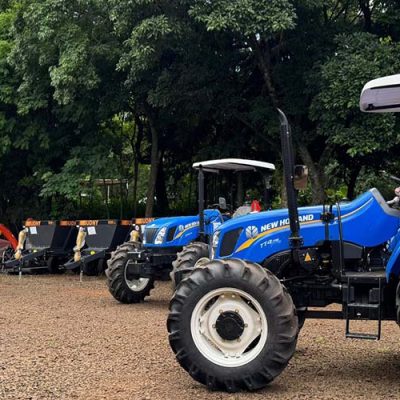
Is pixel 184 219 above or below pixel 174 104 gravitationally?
below

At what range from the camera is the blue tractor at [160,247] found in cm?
1232

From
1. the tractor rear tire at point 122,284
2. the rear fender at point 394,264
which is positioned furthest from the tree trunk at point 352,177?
the rear fender at point 394,264

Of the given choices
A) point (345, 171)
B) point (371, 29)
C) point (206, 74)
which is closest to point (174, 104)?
point (206, 74)

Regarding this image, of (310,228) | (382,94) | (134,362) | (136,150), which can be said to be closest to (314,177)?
(136,150)

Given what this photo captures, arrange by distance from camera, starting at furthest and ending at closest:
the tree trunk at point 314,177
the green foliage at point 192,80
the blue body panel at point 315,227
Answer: the tree trunk at point 314,177 → the green foliage at point 192,80 → the blue body panel at point 315,227

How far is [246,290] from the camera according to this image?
6.05 meters

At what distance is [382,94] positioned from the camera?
6016 millimetres

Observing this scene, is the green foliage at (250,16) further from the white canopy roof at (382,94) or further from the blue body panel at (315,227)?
the white canopy roof at (382,94)

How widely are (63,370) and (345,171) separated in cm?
1766

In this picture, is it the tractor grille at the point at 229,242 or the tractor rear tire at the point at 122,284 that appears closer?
the tractor grille at the point at 229,242

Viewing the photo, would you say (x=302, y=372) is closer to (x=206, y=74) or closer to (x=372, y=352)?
(x=372, y=352)

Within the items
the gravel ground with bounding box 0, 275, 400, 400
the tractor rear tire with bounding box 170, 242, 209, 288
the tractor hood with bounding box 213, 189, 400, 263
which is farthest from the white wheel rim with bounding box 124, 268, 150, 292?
the tractor hood with bounding box 213, 189, 400, 263

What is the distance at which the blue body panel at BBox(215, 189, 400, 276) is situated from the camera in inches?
258

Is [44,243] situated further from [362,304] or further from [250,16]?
[362,304]
